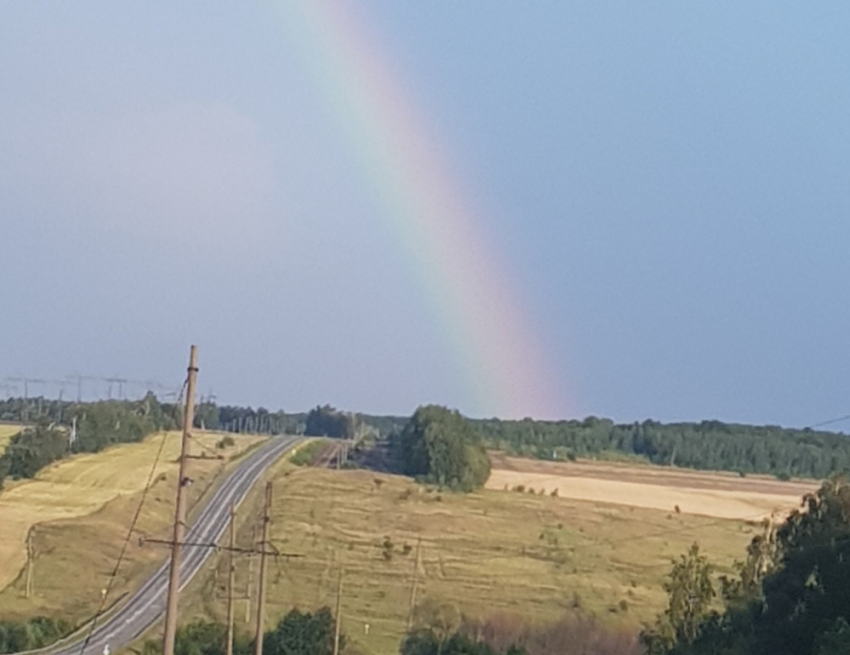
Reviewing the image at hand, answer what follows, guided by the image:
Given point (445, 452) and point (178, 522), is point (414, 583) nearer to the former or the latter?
point (445, 452)

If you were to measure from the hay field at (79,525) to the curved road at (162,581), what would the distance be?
1.32m

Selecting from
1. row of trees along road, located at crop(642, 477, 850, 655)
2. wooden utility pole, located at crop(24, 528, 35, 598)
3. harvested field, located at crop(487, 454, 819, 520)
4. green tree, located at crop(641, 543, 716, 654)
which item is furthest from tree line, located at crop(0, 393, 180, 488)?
row of trees along road, located at crop(642, 477, 850, 655)

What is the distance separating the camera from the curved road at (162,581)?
2076 inches

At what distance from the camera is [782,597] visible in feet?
117

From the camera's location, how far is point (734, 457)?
144250 millimetres

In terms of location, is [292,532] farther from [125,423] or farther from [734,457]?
[734,457]

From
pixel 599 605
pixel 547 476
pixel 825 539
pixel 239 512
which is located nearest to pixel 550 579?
pixel 599 605

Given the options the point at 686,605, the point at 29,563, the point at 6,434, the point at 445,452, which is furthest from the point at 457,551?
the point at 6,434

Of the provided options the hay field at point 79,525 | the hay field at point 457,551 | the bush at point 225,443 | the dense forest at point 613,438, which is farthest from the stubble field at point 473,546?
the dense forest at point 613,438

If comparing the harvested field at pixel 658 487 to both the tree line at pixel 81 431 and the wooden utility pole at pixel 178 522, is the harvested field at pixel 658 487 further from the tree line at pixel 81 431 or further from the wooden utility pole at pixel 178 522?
the wooden utility pole at pixel 178 522

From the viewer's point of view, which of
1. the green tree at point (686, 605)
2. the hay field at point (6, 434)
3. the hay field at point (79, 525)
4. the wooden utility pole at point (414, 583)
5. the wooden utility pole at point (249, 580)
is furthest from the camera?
the hay field at point (6, 434)

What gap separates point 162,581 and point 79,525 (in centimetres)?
729

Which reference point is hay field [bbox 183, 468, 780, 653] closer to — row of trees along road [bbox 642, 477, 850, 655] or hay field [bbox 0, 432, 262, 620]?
hay field [bbox 0, 432, 262, 620]

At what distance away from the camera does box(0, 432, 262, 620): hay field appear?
6175 cm
